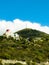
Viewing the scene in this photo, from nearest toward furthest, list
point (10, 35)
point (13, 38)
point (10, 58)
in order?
1. point (10, 58)
2. point (13, 38)
3. point (10, 35)

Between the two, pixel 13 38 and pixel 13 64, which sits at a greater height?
pixel 13 38

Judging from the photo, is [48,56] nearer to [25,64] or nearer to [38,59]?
[38,59]

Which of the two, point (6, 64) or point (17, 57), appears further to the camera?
point (17, 57)

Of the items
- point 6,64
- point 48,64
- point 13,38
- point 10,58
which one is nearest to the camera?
point 6,64

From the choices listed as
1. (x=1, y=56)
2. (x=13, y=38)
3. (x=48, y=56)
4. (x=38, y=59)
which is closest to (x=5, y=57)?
(x=1, y=56)

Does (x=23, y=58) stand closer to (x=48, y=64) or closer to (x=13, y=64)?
(x=48, y=64)

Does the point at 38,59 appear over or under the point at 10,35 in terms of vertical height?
under

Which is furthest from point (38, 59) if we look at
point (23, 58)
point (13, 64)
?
point (13, 64)

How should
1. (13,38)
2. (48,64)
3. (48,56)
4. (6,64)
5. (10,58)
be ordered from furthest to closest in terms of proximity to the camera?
1. (13,38)
2. (48,56)
3. (10,58)
4. (48,64)
5. (6,64)

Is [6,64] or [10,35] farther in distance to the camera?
[10,35]
